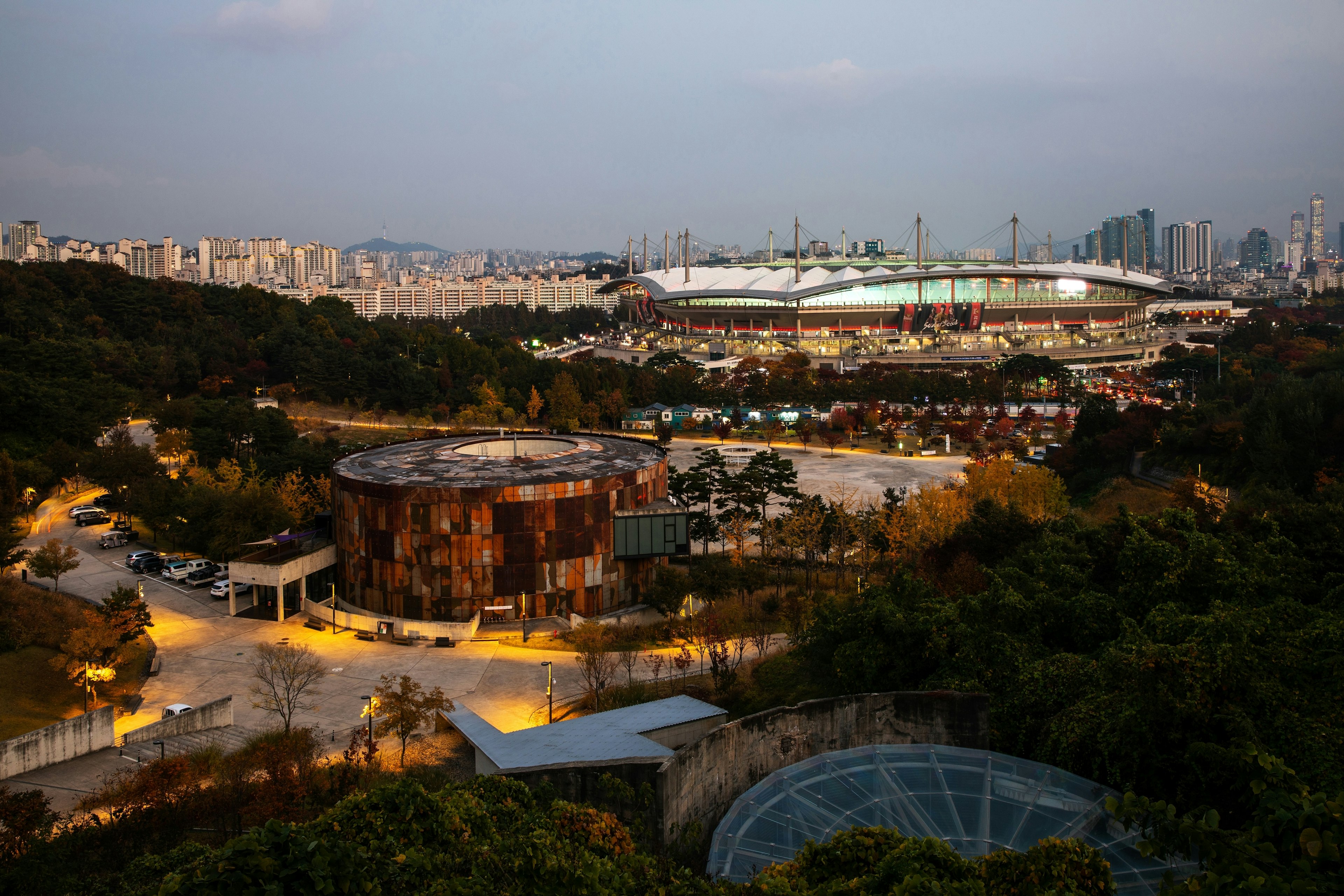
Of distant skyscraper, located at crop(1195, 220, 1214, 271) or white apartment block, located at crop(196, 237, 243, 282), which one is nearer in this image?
white apartment block, located at crop(196, 237, 243, 282)

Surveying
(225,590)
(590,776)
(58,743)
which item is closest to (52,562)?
(225,590)

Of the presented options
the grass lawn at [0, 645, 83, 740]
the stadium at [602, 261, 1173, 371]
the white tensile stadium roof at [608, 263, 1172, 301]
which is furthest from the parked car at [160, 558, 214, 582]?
the white tensile stadium roof at [608, 263, 1172, 301]

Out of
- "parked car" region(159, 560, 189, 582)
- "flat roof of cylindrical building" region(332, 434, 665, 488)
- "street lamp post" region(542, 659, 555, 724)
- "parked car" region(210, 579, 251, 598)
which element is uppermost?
"flat roof of cylindrical building" region(332, 434, 665, 488)

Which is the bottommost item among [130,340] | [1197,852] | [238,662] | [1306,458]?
[238,662]

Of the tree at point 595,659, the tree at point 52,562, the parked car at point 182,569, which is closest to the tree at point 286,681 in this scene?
the tree at point 595,659

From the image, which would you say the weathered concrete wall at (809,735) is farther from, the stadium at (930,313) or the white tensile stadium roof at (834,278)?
the white tensile stadium roof at (834,278)

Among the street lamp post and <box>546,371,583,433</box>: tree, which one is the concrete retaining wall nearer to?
the street lamp post

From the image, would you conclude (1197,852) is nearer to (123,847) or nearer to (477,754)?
(477,754)

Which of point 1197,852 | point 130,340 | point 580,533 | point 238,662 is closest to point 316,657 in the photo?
point 238,662
